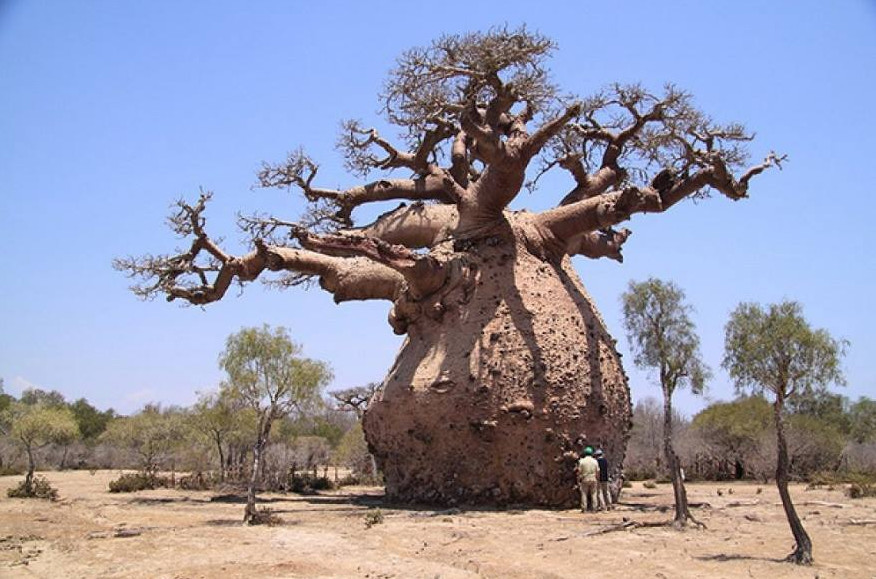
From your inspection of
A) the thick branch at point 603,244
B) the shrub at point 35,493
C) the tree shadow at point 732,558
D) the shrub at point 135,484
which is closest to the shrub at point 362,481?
the shrub at point 135,484

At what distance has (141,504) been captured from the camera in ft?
31.6

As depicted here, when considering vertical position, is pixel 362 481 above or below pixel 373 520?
below

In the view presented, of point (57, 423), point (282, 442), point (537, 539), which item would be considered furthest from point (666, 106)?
point (282, 442)

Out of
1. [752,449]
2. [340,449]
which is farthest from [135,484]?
[752,449]

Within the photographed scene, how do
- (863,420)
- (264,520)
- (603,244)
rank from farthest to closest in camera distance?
(863,420)
(603,244)
(264,520)

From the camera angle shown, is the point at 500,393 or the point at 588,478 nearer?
the point at 588,478

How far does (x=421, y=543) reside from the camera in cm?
603

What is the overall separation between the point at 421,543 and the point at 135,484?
332 inches

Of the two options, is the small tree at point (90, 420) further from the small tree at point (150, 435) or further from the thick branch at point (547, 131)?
the thick branch at point (547, 131)

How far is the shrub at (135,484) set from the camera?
484 inches

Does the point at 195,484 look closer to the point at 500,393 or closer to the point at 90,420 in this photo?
the point at 500,393

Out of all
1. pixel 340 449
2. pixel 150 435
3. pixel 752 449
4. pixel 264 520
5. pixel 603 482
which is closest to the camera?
pixel 264 520

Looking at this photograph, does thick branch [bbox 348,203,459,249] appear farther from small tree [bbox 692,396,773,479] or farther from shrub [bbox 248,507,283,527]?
Result: small tree [bbox 692,396,773,479]

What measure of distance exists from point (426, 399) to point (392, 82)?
4.47 m
